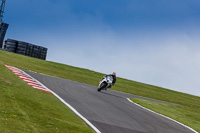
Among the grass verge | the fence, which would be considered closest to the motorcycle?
the grass verge

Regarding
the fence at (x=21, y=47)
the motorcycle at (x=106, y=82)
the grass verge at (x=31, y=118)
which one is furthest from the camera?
the fence at (x=21, y=47)

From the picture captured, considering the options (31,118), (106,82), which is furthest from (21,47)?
(31,118)

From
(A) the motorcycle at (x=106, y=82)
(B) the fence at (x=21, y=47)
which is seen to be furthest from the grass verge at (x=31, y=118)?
(B) the fence at (x=21, y=47)

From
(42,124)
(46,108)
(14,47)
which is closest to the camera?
(42,124)

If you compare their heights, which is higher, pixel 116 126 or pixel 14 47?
pixel 14 47

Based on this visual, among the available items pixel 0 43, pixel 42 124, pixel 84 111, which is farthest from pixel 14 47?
pixel 42 124

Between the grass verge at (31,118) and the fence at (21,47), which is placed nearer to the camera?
the grass verge at (31,118)

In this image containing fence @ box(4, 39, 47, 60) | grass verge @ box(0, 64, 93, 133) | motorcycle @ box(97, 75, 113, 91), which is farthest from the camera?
fence @ box(4, 39, 47, 60)

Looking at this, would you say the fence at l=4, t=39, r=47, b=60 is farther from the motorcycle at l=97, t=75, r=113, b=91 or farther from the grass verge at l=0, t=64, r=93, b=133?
the grass verge at l=0, t=64, r=93, b=133

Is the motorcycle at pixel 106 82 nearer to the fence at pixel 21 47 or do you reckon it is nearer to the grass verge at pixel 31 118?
the grass verge at pixel 31 118

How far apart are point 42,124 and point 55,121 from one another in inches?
25.8

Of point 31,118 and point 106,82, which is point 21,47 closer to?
point 106,82

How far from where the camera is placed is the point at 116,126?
9102 mm

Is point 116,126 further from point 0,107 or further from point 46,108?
point 0,107
